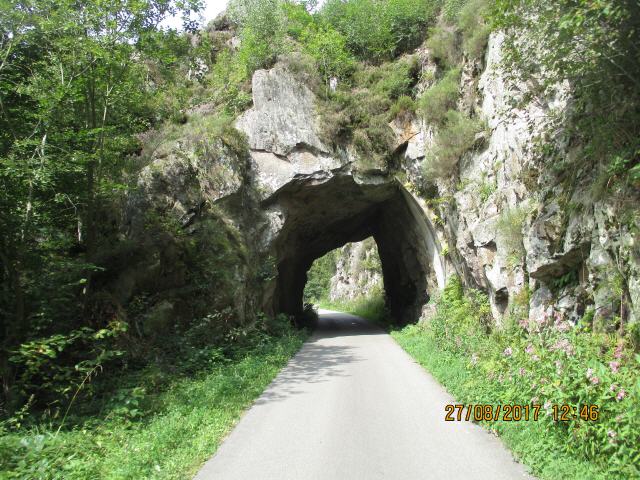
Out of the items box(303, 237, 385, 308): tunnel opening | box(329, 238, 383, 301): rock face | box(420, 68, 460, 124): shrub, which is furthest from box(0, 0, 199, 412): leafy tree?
box(329, 238, 383, 301): rock face

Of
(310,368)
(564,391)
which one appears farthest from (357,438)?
(310,368)

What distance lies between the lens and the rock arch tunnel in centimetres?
1417

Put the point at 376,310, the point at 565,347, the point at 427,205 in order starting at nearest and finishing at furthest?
the point at 565,347 → the point at 427,205 → the point at 376,310

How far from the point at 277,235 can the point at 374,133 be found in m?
4.80

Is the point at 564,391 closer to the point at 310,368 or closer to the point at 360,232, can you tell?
the point at 310,368

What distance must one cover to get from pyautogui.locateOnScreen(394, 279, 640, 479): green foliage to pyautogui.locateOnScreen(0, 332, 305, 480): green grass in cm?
323

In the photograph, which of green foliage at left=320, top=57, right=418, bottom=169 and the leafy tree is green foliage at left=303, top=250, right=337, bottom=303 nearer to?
green foliage at left=320, top=57, right=418, bottom=169

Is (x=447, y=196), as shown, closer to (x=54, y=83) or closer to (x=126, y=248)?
(x=126, y=248)

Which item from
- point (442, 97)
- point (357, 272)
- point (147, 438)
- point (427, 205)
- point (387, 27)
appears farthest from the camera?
point (357, 272)

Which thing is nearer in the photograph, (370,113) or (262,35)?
(370,113)

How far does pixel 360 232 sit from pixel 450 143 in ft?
34.8

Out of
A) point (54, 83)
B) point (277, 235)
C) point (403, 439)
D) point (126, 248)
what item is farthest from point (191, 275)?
point (403, 439)

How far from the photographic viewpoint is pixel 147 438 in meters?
4.66

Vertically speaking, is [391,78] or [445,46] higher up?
[445,46]
